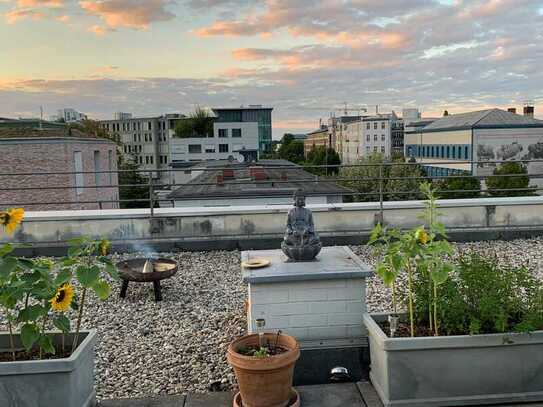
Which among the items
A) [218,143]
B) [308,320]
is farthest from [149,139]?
[308,320]

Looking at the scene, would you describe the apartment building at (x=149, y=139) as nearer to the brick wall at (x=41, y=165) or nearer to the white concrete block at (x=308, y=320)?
the brick wall at (x=41, y=165)

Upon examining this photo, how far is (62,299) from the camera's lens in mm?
2670

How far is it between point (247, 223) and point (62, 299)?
16.4 ft

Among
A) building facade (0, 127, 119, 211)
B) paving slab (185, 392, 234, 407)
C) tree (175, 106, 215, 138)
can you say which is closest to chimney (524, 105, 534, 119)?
tree (175, 106, 215, 138)

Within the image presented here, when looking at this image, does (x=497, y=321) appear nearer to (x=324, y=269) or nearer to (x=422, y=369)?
(x=422, y=369)

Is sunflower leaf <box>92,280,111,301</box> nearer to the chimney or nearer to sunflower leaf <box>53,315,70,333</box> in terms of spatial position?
sunflower leaf <box>53,315,70,333</box>

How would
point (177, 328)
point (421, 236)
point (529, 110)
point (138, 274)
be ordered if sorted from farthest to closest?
1. point (529, 110)
2. point (138, 274)
3. point (177, 328)
4. point (421, 236)

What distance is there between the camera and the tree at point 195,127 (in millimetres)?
63531

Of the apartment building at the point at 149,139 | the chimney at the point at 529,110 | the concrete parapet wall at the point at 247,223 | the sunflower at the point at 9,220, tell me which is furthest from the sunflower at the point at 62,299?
the apartment building at the point at 149,139

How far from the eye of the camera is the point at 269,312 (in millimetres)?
3350

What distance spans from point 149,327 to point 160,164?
69288 millimetres

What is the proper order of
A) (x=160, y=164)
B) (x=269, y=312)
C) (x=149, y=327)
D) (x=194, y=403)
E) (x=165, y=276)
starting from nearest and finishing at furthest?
(x=194, y=403), (x=269, y=312), (x=149, y=327), (x=165, y=276), (x=160, y=164)

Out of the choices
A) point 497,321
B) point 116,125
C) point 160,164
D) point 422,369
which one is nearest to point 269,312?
point 422,369

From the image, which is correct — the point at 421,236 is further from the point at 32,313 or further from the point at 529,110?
the point at 529,110
